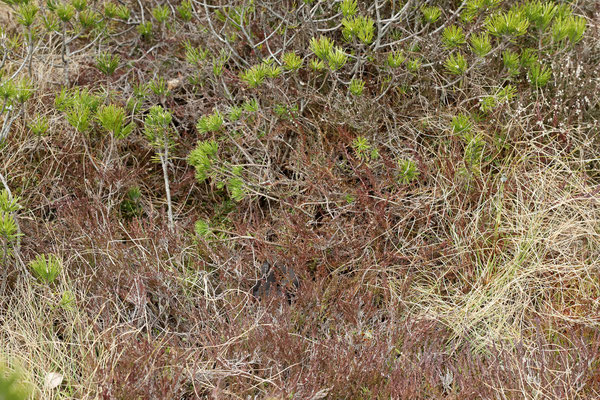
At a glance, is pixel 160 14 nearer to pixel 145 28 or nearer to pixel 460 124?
pixel 145 28

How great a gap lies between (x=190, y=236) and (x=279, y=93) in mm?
943

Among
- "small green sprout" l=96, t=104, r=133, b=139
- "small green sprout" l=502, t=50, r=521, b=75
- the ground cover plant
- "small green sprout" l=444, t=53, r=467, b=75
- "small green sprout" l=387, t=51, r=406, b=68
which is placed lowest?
the ground cover plant

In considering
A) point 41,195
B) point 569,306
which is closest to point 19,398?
point 569,306

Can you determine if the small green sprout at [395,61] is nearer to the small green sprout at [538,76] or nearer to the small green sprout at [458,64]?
the small green sprout at [458,64]

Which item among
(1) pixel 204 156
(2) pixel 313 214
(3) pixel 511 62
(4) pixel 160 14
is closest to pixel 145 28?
(4) pixel 160 14

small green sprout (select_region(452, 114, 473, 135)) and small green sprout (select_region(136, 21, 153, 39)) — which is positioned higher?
small green sprout (select_region(136, 21, 153, 39))

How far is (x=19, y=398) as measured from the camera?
636mm

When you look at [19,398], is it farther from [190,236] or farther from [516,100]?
[516,100]

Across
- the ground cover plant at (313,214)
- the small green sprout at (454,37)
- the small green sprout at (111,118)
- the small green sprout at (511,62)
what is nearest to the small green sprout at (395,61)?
the ground cover plant at (313,214)

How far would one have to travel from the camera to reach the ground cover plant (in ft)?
8.54

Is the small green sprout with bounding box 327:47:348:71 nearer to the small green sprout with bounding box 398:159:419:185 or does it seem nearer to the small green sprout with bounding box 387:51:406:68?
the small green sprout with bounding box 387:51:406:68

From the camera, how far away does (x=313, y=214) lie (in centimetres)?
337

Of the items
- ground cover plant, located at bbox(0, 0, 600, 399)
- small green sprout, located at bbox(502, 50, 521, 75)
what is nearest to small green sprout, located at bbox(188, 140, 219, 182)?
ground cover plant, located at bbox(0, 0, 600, 399)

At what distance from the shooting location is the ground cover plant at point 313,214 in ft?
8.54
